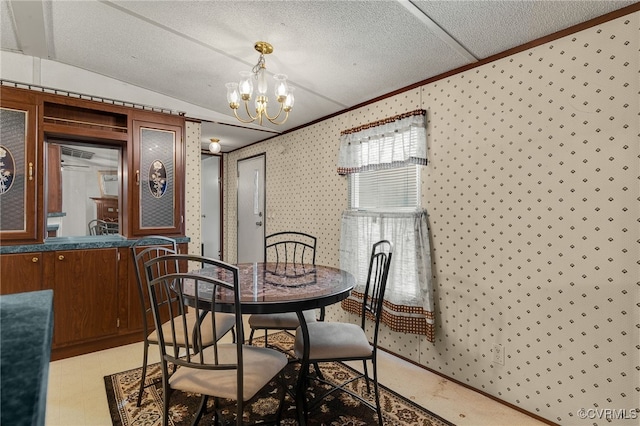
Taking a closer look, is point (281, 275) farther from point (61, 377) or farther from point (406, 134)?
point (61, 377)

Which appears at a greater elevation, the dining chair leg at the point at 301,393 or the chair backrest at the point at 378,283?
the chair backrest at the point at 378,283

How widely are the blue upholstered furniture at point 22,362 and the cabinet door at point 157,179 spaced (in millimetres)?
2646

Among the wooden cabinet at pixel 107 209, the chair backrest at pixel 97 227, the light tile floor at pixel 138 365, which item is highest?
the wooden cabinet at pixel 107 209

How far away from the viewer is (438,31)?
6.40ft

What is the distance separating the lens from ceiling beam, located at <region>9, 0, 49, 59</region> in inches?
80.0

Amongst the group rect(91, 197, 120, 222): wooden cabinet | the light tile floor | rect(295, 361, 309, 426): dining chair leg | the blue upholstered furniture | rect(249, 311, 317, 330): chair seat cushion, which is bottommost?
the light tile floor

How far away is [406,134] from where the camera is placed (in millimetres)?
2652

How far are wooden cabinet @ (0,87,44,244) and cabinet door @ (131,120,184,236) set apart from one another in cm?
73

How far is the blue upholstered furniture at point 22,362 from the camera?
638mm

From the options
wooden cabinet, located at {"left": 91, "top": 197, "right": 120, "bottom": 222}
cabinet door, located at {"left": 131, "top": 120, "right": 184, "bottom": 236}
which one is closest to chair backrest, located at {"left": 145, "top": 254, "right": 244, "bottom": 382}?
cabinet door, located at {"left": 131, "top": 120, "right": 184, "bottom": 236}

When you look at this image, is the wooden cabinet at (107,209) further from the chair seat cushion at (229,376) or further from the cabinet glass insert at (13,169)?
the chair seat cushion at (229,376)

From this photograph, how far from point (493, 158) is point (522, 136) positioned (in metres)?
0.21

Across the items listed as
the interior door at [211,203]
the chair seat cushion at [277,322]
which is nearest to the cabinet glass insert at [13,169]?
the chair seat cushion at [277,322]

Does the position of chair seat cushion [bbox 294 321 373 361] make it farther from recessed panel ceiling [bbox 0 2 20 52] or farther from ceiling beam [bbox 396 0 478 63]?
recessed panel ceiling [bbox 0 2 20 52]
